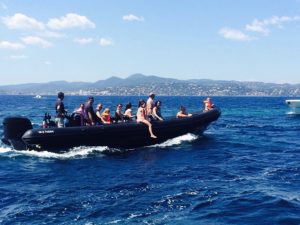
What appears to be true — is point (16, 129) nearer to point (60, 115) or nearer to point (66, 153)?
point (60, 115)

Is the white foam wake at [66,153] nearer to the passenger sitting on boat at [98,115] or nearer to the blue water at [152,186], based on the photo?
the blue water at [152,186]

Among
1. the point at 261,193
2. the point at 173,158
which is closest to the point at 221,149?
the point at 173,158

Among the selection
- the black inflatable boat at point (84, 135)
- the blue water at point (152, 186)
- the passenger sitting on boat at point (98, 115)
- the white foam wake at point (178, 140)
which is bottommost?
the blue water at point (152, 186)

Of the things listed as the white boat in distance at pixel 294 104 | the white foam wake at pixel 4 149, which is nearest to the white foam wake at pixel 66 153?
the white foam wake at pixel 4 149

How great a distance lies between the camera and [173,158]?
1614 centimetres

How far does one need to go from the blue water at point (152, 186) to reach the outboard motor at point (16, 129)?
0.47 metres

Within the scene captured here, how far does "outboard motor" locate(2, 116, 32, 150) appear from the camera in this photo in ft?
53.9

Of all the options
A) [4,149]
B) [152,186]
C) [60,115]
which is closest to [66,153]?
[60,115]

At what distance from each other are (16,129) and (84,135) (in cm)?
254

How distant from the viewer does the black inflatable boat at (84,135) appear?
52.9 ft

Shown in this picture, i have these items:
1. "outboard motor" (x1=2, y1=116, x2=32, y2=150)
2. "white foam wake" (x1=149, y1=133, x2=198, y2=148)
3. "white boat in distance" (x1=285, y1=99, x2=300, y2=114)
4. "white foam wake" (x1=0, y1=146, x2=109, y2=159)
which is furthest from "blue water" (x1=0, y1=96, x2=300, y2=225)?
"white boat in distance" (x1=285, y1=99, x2=300, y2=114)

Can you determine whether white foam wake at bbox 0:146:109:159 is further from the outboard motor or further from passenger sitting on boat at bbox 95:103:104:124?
passenger sitting on boat at bbox 95:103:104:124

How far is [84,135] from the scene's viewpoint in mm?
16750

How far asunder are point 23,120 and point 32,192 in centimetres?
598
